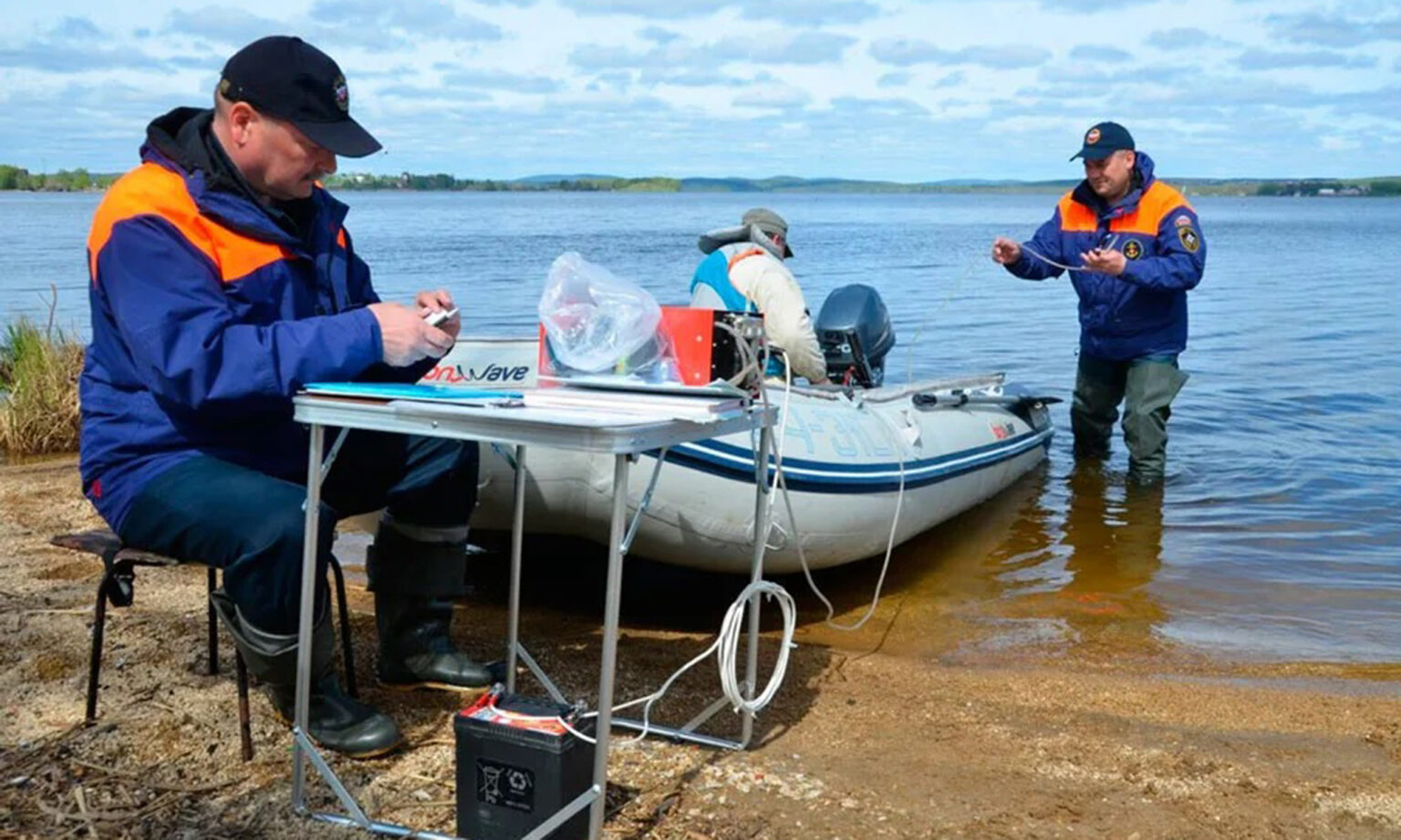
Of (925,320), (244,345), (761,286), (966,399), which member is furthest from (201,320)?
(925,320)

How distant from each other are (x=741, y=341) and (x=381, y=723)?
1.28m

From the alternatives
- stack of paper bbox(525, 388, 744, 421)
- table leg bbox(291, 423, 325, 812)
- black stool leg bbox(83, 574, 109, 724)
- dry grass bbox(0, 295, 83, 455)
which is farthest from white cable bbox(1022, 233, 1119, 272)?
dry grass bbox(0, 295, 83, 455)

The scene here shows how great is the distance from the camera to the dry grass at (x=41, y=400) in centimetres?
782

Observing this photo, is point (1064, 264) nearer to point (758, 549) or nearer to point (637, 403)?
point (758, 549)

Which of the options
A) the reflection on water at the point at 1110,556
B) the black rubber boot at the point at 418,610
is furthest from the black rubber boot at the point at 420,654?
the reflection on water at the point at 1110,556

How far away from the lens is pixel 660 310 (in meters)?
3.28

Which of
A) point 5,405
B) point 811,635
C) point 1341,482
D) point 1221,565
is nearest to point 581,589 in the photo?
point 811,635

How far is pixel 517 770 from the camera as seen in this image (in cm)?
279

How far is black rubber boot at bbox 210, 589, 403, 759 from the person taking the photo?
3037 mm

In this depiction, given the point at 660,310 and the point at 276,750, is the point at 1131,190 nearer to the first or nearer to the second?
the point at 660,310

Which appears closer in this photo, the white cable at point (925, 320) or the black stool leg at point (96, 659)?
the black stool leg at point (96, 659)

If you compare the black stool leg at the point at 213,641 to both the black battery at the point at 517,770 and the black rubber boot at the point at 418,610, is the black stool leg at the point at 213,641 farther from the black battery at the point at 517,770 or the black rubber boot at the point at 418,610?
the black battery at the point at 517,770

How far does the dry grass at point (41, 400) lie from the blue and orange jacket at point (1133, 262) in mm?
5587

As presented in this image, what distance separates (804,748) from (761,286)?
7.90 feet
